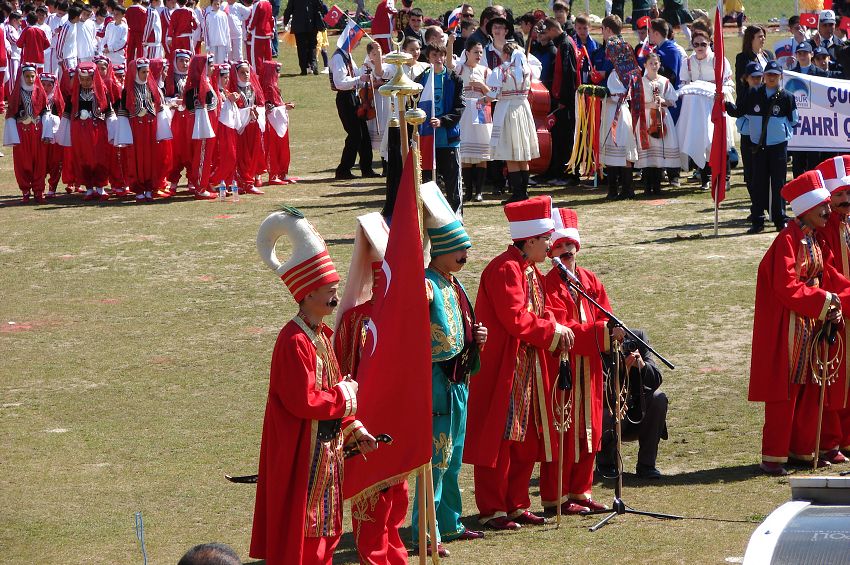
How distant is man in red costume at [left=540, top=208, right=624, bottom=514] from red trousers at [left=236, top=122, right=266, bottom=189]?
11672mm

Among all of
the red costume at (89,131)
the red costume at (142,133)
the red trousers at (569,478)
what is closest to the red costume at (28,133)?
the red costume at (89,131)

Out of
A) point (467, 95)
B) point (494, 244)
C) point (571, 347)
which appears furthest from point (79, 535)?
point (467, 95)

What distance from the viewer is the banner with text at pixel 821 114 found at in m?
16.5

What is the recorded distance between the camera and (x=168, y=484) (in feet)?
28.5

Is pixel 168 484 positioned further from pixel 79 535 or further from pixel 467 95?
pixel 467 95

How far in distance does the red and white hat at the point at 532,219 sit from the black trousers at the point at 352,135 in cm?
1246

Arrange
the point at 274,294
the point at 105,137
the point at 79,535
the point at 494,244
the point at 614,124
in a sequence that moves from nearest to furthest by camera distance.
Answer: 1. the point at 79,535
2. the point at 274,294
3. the point at 494,244
4. the point at 614,124
5. the point at 105,137

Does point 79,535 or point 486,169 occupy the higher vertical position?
point 486,169

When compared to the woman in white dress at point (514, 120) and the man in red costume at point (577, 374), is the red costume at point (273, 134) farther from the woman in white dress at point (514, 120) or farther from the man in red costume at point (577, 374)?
the man in red costume at point (577, 374)

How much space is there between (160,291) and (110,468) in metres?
5.13

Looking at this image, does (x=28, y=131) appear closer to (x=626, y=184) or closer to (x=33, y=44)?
(x=33, y=44)

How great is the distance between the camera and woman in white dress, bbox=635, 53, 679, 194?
17.7 meters

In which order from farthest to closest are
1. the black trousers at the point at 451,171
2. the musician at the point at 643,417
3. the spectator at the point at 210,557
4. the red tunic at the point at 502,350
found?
1. the black trousers at the point at 451,171
2. the musician at the point at 643,417
3. the red tunic at the point at 502,350
4. the spectator at the point at 210,557

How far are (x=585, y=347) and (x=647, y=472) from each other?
3.92ft
